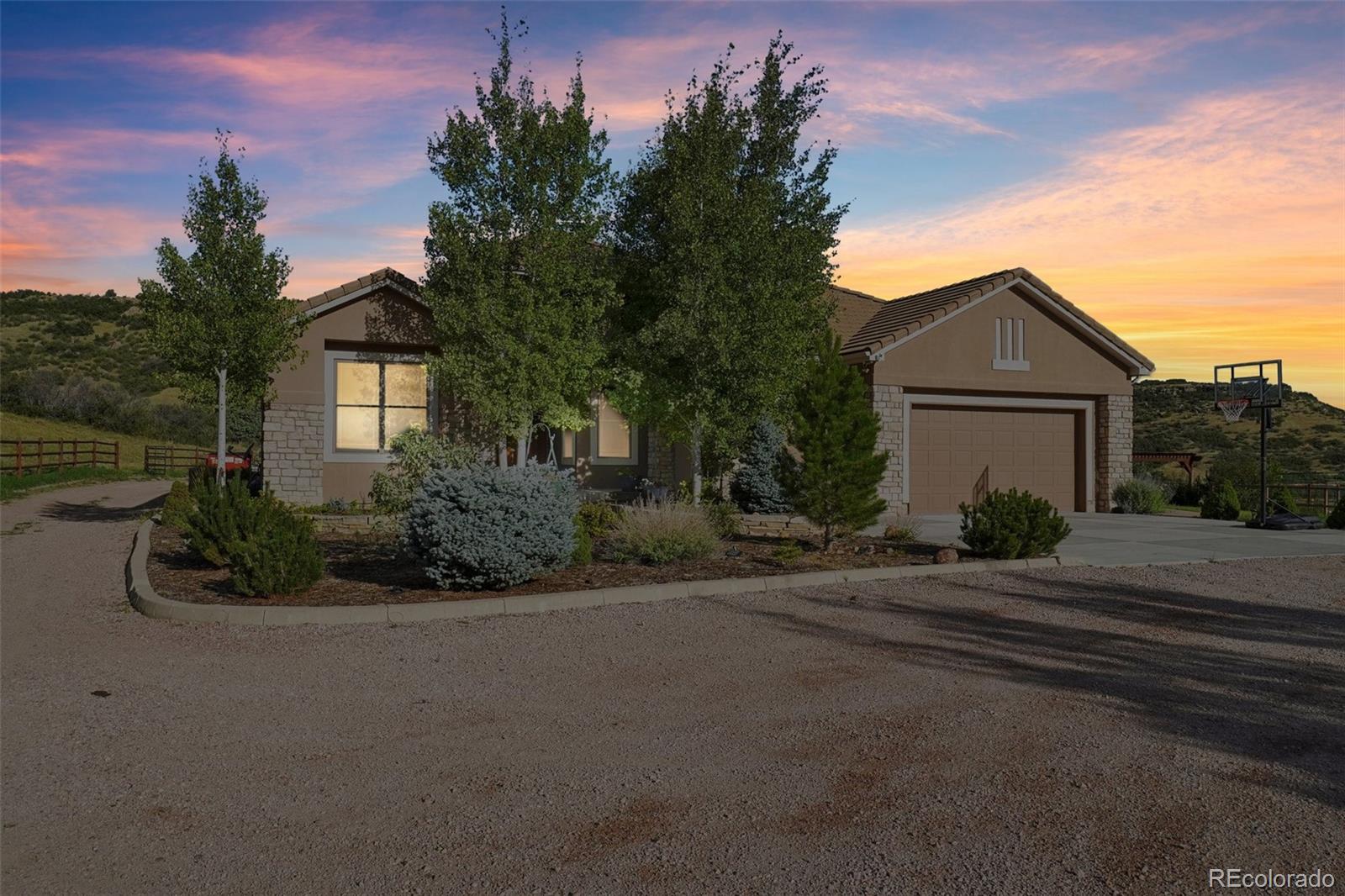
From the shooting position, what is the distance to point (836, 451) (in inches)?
490

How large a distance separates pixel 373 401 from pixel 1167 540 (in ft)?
46.3

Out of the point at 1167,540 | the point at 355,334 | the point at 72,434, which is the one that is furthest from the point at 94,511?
the point at 72,434

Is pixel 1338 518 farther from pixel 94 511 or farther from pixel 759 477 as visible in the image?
pixel 94 511

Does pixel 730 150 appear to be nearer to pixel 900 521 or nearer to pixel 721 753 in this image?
pixel 900 521

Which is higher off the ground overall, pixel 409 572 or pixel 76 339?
pixel 76 339

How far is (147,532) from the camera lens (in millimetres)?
15070

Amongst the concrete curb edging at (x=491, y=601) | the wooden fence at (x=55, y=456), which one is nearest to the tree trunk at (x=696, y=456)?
the concrete curb edging at (x=491, y=601)

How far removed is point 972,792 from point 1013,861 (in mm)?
727

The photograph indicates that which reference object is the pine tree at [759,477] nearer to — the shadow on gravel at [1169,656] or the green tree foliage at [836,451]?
the green tree foliage at [836,451]

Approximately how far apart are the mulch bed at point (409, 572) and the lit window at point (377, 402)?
15.6 ft

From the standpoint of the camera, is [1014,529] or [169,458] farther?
[169,458]

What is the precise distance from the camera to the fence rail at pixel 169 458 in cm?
4100

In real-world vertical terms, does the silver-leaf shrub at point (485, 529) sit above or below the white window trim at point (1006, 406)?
below

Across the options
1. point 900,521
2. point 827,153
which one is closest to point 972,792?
point 900,521
